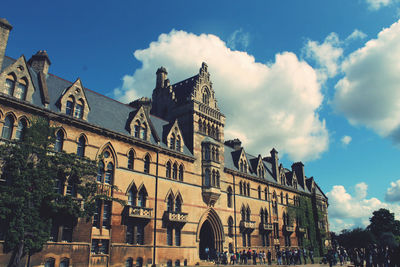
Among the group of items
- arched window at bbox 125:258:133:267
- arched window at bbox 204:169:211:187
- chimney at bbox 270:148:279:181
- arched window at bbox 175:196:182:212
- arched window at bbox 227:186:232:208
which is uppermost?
chimney at bbox 270:148:279:181

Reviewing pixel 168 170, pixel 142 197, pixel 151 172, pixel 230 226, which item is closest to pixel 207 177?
pixel 168 170

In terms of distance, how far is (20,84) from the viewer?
995 inches

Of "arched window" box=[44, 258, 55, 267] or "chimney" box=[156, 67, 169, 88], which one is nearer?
"arched window" box=[44, 258, 55, 267]

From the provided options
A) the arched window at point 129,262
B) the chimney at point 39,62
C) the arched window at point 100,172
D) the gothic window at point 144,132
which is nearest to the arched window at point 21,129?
the chimney at point 39,62

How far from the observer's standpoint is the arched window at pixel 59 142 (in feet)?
86.3

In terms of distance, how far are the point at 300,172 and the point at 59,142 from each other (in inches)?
2083

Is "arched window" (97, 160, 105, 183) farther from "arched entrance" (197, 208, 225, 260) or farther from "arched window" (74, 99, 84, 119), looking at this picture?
"arched entrance" (197, 208, 225, 260)

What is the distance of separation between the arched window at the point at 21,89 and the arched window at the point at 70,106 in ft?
12.1

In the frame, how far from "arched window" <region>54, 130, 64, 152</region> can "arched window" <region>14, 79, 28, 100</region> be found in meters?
3.86

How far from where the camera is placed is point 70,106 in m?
28.5

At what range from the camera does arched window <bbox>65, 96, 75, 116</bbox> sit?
28.2 m

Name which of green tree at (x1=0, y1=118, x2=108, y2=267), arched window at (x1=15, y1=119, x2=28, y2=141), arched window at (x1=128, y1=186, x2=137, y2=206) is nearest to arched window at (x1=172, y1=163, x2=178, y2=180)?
arched window at (x1=128, y1=186, x2=137, y2=206)

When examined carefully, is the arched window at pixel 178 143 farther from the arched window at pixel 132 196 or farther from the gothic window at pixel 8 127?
the gothic window at pixel 8 127

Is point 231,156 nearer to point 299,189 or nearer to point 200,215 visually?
point 200,215
